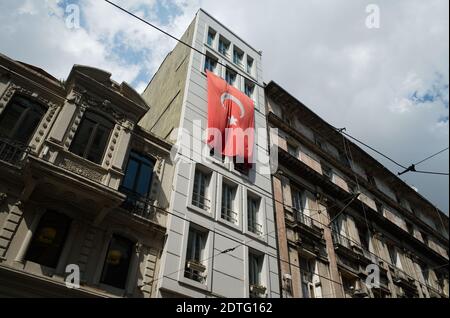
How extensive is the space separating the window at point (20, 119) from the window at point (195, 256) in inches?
277

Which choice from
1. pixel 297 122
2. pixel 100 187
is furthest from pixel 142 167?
pixel 297 122

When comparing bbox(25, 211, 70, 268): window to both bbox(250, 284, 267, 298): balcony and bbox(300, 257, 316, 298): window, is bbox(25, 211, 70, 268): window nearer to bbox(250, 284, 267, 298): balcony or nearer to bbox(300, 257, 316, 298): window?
bbox(250, 284, 267, 298): balcony

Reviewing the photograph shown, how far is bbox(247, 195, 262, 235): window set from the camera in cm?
1611

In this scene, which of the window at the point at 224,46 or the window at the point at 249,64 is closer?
the window at the point at 224,46

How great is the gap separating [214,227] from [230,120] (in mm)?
6444

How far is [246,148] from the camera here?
1822cm

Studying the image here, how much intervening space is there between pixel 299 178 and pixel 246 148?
4986mm

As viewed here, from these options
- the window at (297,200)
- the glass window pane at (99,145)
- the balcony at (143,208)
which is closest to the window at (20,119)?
the glass window pane at (99,145)

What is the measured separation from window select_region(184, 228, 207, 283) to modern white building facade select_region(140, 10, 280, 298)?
36mm

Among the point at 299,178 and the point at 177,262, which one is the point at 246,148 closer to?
the point at 299,178

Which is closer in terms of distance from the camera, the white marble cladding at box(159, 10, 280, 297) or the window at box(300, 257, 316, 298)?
the white marble cladding at box(159, 10, 280, 297)

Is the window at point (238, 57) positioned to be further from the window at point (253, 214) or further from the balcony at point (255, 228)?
the balcony at point (255, 228)

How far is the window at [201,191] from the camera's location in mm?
15038

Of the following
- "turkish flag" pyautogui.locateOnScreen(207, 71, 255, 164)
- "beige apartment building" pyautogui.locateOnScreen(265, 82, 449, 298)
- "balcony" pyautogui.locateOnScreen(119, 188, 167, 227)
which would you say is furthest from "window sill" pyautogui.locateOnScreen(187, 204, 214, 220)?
"beige apartment building" pyautogui.locateOnScreen(265, 82, 449, 298)
